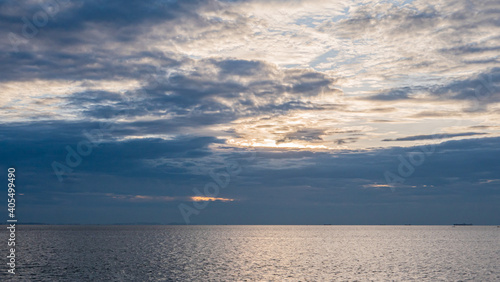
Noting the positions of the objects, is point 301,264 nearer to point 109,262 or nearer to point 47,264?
point 109,262

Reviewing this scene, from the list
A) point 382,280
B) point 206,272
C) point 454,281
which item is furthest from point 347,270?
point 206,272

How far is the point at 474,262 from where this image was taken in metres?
111

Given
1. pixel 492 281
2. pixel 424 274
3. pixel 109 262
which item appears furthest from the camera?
pixel 109 262

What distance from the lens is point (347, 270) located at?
302 feet

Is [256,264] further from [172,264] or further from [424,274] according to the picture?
[424,274]

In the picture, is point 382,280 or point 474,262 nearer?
point 382,280

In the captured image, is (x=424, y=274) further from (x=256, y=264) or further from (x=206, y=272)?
(x=206, y=272)

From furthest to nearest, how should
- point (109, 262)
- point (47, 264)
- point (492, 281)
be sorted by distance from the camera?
point (109, 262), point (47, 264), point (492, 281)

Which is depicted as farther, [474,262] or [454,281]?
[474,262]

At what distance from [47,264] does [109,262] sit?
551 inches

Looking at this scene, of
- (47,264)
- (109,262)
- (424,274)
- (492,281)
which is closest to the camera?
(492,281)

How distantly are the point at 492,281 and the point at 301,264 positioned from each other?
4148cm

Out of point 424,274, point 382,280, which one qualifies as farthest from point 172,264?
point 424,274

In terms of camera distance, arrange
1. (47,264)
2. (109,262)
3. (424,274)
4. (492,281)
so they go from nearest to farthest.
Answer: (492,281) < (424,274) < (47,264) < (109,262)
